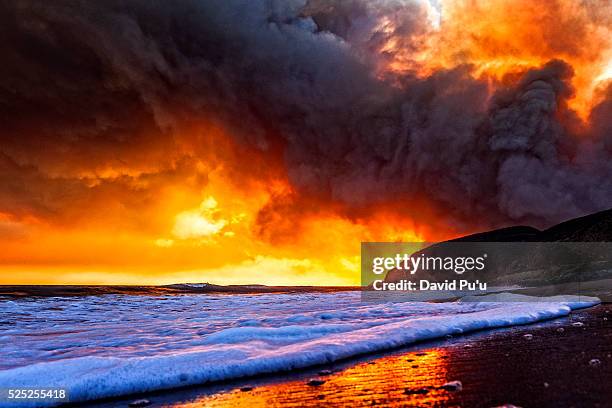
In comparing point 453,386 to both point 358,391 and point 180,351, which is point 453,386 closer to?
point 358,391

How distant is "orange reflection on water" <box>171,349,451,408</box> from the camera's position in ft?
12.3

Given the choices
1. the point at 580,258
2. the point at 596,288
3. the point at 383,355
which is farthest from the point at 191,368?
the point at 580,258

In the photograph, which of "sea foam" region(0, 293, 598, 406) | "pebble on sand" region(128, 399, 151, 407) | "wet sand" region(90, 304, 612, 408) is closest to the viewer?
"wet sand" region(90, 304, 612, 408)

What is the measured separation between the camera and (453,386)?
402 cm

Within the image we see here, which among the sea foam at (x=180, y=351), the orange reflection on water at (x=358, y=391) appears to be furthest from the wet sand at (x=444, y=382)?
the sea foam at (x=180, y=351)

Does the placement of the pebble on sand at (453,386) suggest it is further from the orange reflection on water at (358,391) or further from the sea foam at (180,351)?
the sea foam at (180,351)

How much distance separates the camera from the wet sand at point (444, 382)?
3.64m

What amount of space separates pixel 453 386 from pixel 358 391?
93 cm

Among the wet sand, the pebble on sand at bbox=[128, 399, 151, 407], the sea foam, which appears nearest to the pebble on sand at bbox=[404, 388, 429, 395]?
the wet sand

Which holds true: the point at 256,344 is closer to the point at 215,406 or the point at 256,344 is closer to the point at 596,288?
the point at 215,406

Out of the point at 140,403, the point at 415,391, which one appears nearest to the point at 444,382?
the point at 415,391

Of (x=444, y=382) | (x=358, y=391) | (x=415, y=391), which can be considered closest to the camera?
(x=415, y=391)

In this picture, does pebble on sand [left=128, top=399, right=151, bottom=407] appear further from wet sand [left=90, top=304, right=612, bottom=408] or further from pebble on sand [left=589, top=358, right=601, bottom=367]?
pebble on sand [left=589, top=358, right=601, bottom=367]

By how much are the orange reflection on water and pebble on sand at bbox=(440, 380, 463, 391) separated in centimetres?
9
